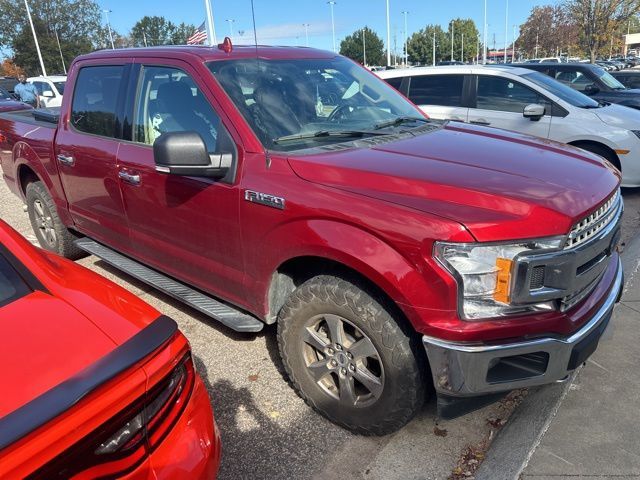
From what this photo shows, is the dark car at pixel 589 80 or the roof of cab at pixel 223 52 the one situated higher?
the roof of cab at pixel 223 52

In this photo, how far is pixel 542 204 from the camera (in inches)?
81.7

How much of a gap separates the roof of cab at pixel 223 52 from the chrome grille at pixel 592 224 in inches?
83.7

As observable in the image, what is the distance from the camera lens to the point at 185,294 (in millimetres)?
3287

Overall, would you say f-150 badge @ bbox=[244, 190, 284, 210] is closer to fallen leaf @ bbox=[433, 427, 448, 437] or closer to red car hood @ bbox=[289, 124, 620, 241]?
red car hood @ bbox=[289, 124, 620, 241]

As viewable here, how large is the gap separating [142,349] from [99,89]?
3048 millimetres

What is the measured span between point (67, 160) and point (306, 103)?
223cm

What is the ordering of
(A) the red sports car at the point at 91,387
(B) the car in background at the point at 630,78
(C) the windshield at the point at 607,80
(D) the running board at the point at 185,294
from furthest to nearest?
(B) the car in background at the point at 630,78, (C) the windshield at the point at 607,80, (D) the running board at the point at 185,294, (A) the red sports car at the point at 91,387

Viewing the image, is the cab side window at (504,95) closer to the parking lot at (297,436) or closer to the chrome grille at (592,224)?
the chrome grille at (592,224)

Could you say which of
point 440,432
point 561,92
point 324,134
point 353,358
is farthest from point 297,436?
point 561,92

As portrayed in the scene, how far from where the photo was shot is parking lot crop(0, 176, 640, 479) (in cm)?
243

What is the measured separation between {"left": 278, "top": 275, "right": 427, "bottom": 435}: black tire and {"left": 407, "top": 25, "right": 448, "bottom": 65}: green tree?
286 feet

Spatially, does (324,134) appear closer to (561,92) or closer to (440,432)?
(440,432)

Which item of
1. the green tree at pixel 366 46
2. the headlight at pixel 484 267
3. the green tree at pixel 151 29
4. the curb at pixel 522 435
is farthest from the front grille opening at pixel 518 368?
the green tree at pixel 366 46

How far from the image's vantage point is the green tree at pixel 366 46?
79562 millimetres
